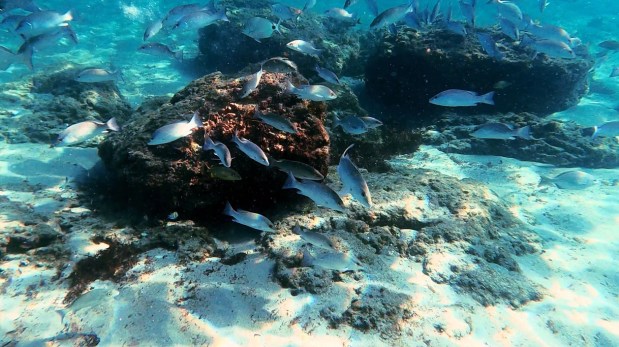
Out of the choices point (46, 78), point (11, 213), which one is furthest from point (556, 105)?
point (46, 78)

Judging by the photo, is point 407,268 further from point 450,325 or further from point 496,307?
point 496,307

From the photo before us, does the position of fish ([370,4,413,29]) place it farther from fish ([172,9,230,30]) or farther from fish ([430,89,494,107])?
fish ([172,9,230,30])

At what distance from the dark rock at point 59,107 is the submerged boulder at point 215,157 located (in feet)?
11.9

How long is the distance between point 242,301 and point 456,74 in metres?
8.51

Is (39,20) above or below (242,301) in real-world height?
above

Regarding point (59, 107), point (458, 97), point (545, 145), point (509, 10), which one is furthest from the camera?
point (509, 10)

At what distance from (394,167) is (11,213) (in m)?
5.94

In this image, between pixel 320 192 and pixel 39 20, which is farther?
pixel 39 20

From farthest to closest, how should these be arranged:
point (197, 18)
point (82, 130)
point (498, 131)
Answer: point (197, 18) < point (498, 131) < point (82, 130)

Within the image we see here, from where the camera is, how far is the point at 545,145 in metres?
8.01

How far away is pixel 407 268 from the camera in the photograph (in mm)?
3918

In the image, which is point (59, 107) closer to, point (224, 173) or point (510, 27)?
point (224, 173)

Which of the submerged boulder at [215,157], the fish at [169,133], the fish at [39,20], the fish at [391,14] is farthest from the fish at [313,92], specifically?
the fish at [39,20]

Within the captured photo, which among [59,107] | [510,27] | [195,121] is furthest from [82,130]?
[510,27]
